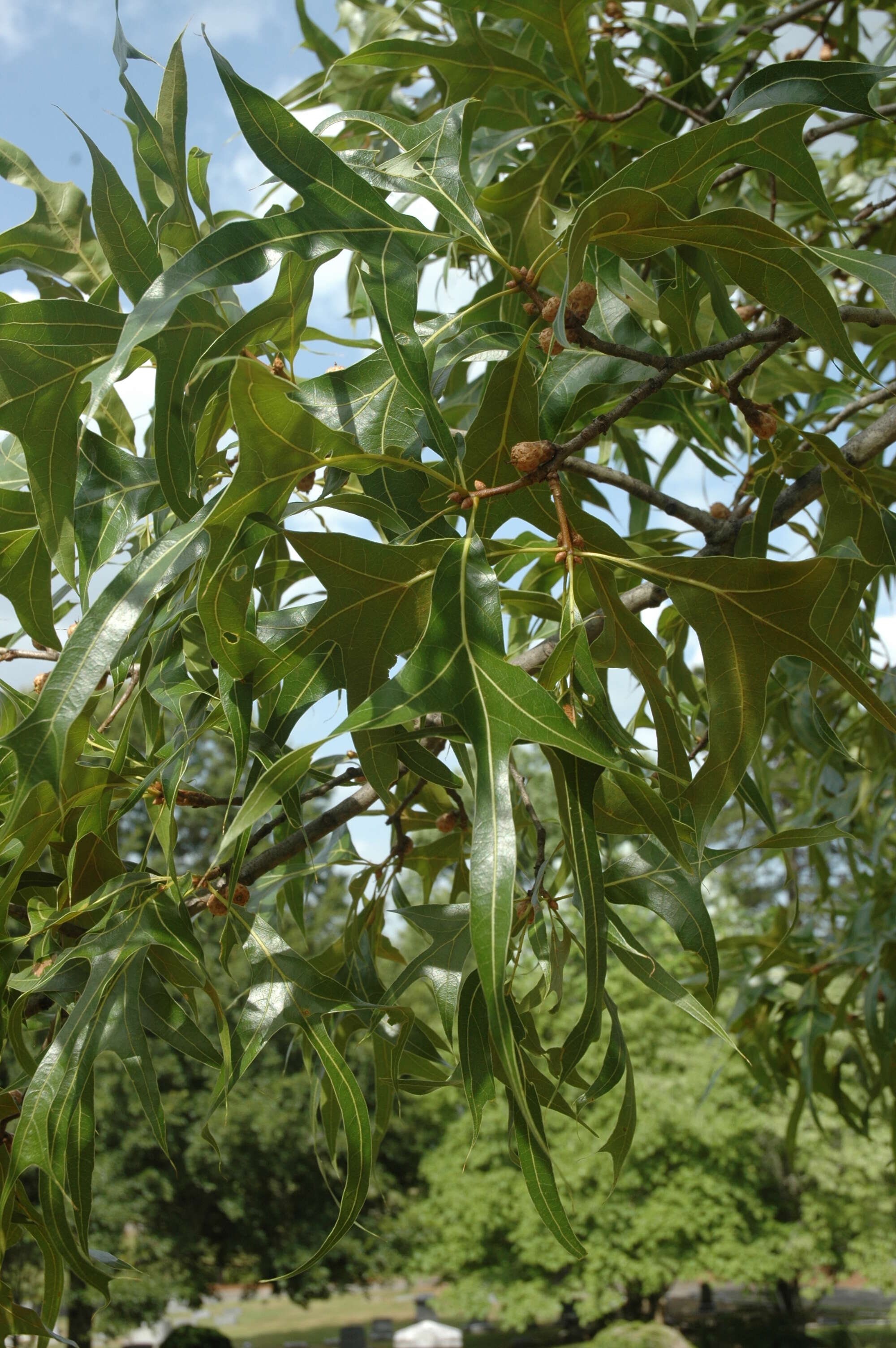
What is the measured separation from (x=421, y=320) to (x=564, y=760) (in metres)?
0.58

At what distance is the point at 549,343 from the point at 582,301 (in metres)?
0.05

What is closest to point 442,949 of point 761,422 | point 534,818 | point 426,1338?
point 534,818

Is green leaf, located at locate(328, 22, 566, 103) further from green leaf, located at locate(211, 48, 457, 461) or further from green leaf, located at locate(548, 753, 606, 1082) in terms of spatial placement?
green leaf, located at locate(548, 753, 606, 1082)

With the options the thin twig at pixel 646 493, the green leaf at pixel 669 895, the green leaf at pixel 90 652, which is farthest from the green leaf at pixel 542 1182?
the thin twig at pixel 646 493

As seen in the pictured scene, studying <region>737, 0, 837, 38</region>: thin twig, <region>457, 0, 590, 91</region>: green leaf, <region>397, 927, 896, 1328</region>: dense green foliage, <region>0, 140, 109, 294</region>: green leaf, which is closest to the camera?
<region>0, 140, 109, 294</region>: green leaf

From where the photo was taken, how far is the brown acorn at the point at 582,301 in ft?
2.72

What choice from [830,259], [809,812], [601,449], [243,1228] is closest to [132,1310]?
[243,1228]

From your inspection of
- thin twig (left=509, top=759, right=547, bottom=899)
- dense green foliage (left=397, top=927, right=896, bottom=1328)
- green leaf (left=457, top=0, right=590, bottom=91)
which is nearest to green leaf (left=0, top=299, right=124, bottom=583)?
thin twig (left=509, top=759, right=547, bottom=899)

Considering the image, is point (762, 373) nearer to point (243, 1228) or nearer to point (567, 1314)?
point (243, 1228)

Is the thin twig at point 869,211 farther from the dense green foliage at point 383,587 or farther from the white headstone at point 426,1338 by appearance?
the white headstone at point 426,1338

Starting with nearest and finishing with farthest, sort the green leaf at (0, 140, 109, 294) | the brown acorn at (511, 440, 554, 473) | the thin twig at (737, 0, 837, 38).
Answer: the brown acorn at (511, 440, 554, 473), the green leaf at (0, 140, 109, 294), the thin twig at (737, 0, 837, 38)

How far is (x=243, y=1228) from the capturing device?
11.8 meters

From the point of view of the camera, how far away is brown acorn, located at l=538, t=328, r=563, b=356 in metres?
0.86

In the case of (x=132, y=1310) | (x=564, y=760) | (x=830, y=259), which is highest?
(x=830, y=259)
